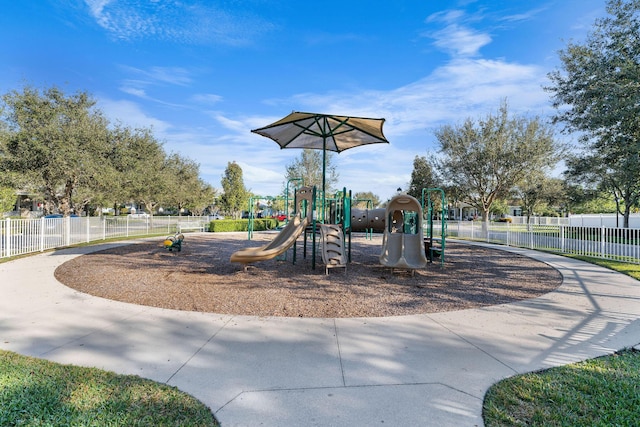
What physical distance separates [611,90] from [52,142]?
68.2 ft

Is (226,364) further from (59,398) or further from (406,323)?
(406,323)

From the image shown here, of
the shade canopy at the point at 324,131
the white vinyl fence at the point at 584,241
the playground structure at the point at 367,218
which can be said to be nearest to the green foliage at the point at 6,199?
the shade canopy at the point at 324,131

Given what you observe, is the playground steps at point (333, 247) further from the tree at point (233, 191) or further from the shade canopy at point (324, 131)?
the tree at point (233, 191)

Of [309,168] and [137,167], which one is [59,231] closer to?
[137,167]

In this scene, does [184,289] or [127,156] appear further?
[127,156]

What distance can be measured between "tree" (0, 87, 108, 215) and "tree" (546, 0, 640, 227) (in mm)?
20020

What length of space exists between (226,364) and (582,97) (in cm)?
1418

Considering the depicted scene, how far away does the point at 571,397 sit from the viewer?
2.66 metres

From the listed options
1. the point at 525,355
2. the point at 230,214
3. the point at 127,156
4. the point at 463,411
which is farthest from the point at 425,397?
the point at 230,214

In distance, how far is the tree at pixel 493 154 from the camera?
762 inches

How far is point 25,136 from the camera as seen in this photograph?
45.3ft

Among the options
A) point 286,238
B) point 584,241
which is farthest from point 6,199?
point 584,241

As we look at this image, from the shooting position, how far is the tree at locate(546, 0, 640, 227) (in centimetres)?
893

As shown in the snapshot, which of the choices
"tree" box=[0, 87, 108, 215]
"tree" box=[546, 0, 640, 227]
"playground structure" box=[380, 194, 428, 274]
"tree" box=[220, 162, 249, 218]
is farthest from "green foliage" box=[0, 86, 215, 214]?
"tree" box=[546, 0, 640, 227]
